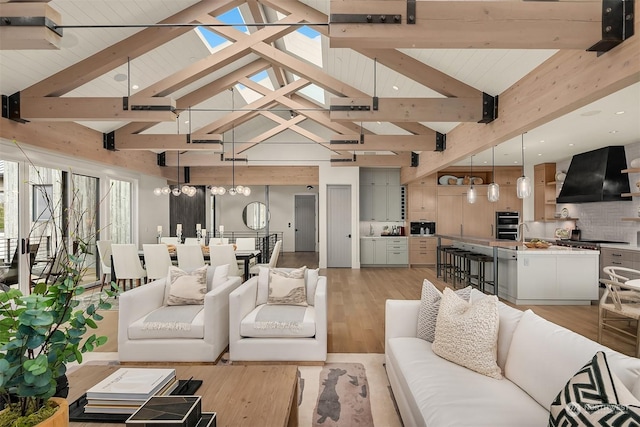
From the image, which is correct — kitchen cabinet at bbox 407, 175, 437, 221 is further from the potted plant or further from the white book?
the potted plant

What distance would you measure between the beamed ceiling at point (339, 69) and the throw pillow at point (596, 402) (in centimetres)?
195

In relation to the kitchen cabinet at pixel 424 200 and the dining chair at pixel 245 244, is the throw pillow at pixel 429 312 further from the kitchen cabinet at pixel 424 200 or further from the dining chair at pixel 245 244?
the kitchen cabinet at pixel 424 200

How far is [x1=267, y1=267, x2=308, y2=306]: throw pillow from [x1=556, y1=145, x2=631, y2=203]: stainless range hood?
5887mm

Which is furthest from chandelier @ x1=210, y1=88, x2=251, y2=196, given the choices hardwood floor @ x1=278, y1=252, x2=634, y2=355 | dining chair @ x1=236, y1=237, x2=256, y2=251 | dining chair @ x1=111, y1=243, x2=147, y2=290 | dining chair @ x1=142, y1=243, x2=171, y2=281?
hardwood floor @ x1=278, y1=252, x2=634, y2=355

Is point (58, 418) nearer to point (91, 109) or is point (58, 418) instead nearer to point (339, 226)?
point (91, 109)

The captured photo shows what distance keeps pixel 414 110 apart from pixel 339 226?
16.9 feet

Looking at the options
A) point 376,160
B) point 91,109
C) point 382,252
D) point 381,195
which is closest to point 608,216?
point 376,160

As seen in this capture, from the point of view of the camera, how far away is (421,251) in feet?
29.9

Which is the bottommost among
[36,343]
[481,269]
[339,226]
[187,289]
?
[481,269]

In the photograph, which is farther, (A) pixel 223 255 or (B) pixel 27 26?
(A) pixel 223 255

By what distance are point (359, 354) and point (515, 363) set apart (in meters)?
1.67

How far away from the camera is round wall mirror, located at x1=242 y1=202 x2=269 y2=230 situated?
12.7 m

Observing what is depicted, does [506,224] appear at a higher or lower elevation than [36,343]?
higher

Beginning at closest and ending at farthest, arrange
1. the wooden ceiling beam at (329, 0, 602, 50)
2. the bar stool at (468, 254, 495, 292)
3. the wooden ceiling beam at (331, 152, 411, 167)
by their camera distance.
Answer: the wooden ceiling beam at (329, 0, 602, 50) → the bar stool at (468, 254, 495, 292) → the wooden ceiling beam at (331, 152, 411, 167)
